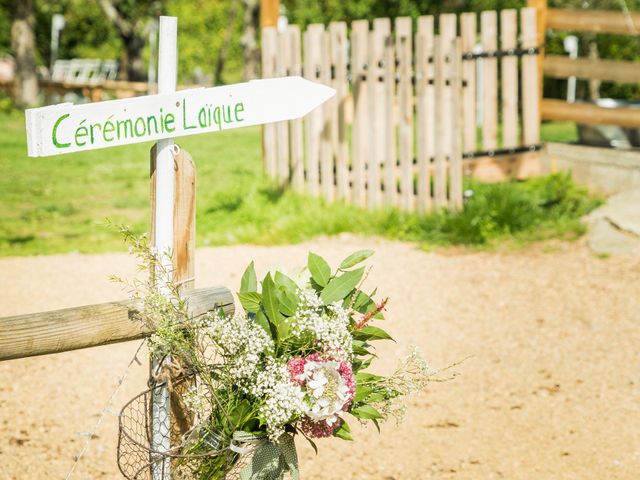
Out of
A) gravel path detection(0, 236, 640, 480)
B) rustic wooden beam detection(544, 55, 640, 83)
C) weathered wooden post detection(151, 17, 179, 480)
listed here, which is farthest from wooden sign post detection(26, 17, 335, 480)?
rustic wooden beam detection(544, 55, 640, 83)

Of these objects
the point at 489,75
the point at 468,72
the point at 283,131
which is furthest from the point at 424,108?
the point at 283,131

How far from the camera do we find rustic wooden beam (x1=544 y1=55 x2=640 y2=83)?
855 cm

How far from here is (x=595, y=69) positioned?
28.7ft

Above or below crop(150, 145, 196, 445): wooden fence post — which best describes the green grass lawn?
below

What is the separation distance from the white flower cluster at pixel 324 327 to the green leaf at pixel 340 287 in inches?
2.1

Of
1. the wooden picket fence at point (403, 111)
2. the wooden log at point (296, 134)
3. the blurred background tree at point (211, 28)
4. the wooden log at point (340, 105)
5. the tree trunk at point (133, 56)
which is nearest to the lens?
the wooden picket fence at point (403, 111)

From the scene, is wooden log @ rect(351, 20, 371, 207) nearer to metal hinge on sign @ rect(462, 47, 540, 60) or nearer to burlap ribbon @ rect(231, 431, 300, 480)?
metal hinge on sign @ rect(462, 47, 540, 60)

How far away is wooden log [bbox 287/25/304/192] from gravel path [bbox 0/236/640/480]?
1322 mm

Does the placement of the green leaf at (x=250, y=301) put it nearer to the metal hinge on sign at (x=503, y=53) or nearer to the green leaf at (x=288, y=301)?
the green leaf at (x=288, y=301)

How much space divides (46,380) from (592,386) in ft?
9.19

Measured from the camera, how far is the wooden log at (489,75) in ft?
27.3

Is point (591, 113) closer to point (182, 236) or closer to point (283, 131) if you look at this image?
point (283, 131)

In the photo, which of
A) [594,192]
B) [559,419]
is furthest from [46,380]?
[594,192]

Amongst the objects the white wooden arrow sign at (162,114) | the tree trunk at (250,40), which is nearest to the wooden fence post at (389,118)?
the white wooden arrow sign at (162,114)
